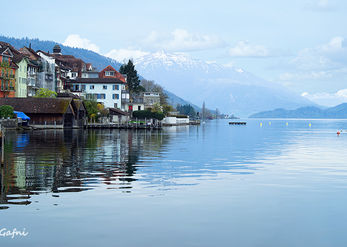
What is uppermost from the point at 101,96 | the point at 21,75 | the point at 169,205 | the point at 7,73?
the point at 21,75

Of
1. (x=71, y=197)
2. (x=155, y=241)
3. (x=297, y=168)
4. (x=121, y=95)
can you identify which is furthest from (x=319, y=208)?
(x=121, y=95)

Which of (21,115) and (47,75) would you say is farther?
(47,75)

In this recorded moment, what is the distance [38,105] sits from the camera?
108875 mm

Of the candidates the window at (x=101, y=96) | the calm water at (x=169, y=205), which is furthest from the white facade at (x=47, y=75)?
the calm water at (x=169, y=205)

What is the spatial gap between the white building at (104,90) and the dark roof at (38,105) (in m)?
42.9

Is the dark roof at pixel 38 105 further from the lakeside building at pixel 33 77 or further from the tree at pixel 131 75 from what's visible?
the tree at pixel 131 75

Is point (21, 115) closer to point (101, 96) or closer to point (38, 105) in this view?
point (38, 105)

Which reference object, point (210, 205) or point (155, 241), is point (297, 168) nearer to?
point (210, 205)

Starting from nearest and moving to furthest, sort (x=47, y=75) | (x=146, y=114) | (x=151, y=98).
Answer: (x=47, y=75) → (x=146, y=114) → (x=151, y=98)

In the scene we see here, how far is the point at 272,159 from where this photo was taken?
157 ft

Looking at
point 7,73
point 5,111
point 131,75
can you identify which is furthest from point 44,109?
point 131,75

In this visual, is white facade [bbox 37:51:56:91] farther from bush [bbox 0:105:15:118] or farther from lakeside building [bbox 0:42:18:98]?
bush [bbox 0:105:15:118]

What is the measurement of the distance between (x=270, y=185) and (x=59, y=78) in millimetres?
130624

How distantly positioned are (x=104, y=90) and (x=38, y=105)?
46.8m
